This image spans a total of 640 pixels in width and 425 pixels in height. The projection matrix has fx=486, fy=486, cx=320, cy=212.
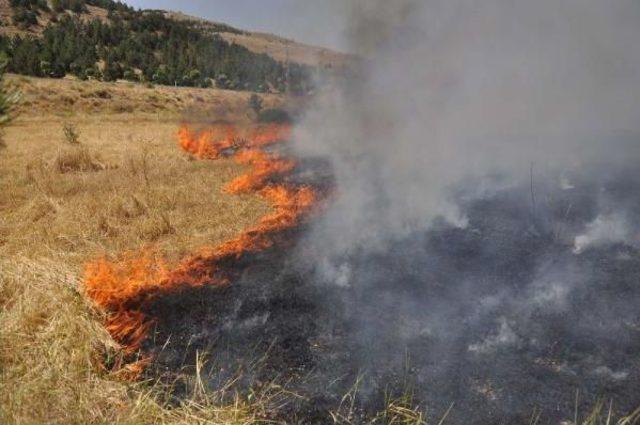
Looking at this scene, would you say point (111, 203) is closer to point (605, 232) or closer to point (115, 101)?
point (605, 232)

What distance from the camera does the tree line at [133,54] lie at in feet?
114

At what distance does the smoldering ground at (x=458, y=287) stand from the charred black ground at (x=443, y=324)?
2 cm

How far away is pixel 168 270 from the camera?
739 centimetres

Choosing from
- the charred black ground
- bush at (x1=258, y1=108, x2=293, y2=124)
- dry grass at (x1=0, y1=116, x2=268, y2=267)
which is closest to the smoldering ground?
the charred black ground

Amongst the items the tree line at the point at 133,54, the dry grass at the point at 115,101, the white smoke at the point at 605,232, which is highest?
the tree line at the point at 133,54

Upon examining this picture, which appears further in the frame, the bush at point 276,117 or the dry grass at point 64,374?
the bush at point 276,117

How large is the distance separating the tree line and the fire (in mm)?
17505

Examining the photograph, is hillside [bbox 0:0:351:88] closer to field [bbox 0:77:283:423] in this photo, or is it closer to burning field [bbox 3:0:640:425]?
field [bbox 0:77:283:423]

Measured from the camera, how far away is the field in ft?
13.8

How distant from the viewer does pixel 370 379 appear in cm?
480

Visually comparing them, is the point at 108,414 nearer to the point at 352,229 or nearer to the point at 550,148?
the point at 352,229

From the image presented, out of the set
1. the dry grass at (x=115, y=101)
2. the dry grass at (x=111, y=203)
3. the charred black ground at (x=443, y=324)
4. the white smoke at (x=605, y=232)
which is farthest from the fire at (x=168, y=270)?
the dry grass at (x=115, y=101)

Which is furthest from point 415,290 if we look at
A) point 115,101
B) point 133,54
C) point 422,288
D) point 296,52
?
point 296,52

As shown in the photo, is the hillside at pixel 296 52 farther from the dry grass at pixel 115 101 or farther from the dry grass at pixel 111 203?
the dry grass at pixel 111 203
